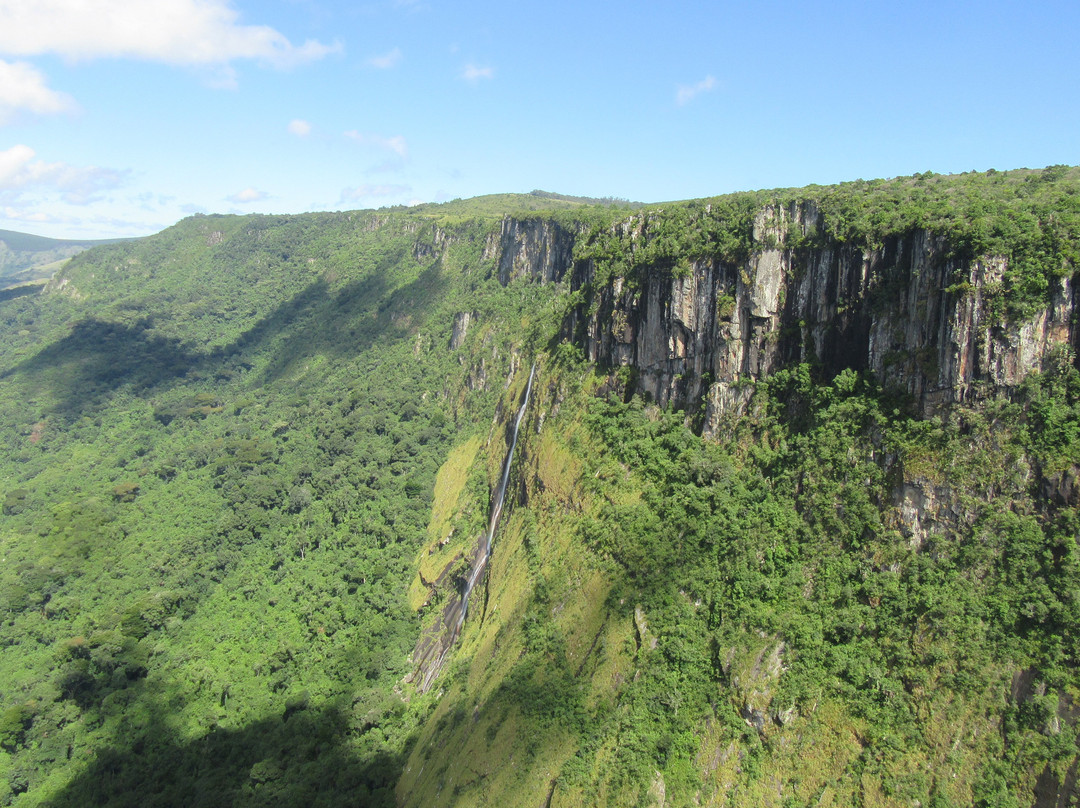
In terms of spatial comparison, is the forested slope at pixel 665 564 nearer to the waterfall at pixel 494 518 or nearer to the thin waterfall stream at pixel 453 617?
the thin waterfall stream at pixel 453 617

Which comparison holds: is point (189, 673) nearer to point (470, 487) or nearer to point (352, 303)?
point (470, 487)

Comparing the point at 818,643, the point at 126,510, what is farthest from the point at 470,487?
the point at 126,510

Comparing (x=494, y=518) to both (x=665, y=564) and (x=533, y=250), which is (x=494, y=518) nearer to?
(x=665, y=564)

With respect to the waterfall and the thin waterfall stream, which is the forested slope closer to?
the thin waterfall stream

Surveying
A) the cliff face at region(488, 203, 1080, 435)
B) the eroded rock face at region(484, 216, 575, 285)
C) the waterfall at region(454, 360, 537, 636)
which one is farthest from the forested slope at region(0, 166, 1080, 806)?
A: the waterfall at region(454, 360, 537, 636)

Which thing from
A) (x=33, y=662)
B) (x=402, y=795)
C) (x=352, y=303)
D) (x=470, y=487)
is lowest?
(x=33, y=662)

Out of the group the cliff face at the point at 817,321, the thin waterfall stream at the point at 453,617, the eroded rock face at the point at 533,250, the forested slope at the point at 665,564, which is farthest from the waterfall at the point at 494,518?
the eroded rock face at the point at 533,250

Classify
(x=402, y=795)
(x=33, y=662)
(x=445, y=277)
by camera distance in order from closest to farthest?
1. (x=402, y=795)
2. (x=33, y=662)
3. (x=445, y=277)

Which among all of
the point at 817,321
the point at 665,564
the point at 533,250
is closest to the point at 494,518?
the point at 665,564
